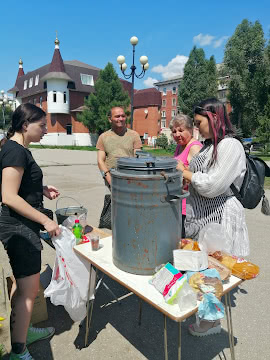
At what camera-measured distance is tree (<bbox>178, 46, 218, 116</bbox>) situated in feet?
116

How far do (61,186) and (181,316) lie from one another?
8.26m

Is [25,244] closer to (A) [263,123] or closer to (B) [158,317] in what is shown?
(B) [158,317]

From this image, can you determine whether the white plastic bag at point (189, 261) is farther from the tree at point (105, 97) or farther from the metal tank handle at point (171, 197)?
the tree at point (105, 97)

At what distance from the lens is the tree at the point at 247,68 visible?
2658 cm

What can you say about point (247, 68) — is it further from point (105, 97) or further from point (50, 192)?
point (50, 192)

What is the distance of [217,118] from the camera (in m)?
2.12

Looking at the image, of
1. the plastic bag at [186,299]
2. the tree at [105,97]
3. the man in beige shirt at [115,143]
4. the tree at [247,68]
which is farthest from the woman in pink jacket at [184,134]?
the tree at [105,97]

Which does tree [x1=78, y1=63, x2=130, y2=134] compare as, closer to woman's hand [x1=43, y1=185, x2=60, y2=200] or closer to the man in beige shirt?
the man in beige shirt

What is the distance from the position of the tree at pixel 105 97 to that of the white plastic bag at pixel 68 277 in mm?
31204

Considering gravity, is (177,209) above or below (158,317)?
above

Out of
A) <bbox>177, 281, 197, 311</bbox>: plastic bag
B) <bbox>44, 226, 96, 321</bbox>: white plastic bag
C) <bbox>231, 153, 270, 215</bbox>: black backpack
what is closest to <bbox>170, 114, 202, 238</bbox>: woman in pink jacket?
<bbox>231, 153, 270, 215</bbox>: black backpack

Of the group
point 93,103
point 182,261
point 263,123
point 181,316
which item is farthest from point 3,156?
point 93,103

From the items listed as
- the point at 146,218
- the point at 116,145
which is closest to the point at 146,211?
the point at 146,218

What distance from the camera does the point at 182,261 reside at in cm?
167
